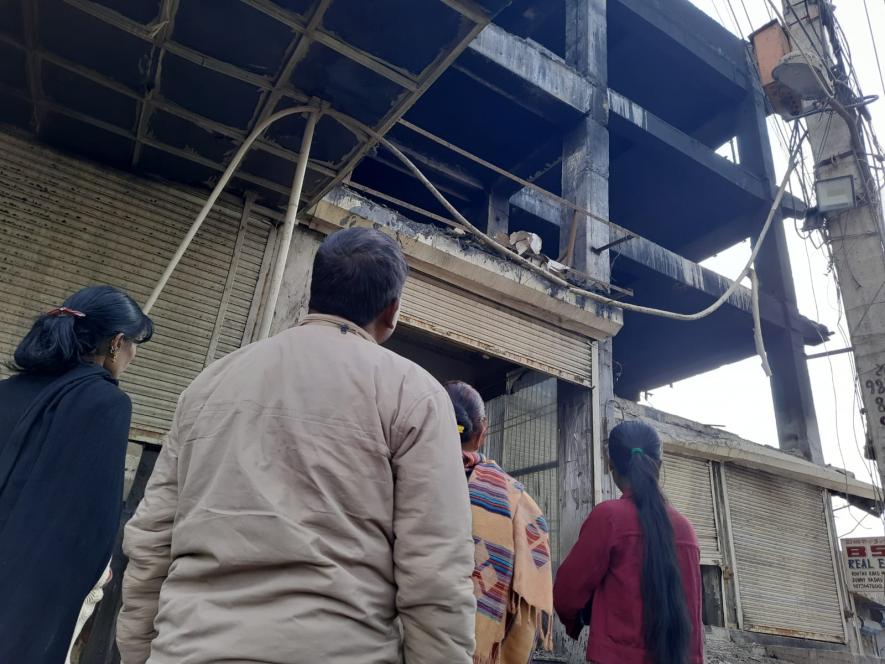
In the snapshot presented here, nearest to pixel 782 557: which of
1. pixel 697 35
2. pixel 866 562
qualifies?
pixel 866 562

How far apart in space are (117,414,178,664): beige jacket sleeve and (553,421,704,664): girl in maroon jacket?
1.67 metres

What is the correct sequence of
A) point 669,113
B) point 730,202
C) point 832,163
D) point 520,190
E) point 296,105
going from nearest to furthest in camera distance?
point 296,105 → point 832,163 → point 520,190 → point 730,202 → point 669,113

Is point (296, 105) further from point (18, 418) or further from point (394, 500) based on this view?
point (394, 500)

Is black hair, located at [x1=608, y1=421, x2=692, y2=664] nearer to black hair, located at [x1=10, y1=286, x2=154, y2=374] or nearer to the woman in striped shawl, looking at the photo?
the woman in striped shawl

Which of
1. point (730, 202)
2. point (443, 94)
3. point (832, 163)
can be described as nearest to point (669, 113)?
point (730, 202)

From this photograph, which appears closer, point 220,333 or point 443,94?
point 220,333

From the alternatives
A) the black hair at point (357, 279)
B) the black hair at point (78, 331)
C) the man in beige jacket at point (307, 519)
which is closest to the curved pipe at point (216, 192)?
the black hair at point (78, 331)

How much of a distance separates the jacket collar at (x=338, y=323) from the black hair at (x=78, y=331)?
34.7 inches

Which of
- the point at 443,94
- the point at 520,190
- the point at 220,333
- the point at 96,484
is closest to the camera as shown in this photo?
the point at 96,484

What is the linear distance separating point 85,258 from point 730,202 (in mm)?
10280

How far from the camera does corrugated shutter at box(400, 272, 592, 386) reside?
5289mm

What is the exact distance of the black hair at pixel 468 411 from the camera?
2.27 metres

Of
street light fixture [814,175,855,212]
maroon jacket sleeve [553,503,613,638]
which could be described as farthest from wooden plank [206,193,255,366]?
street light fixture [814,175,855,212]

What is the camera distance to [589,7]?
8656 mm
